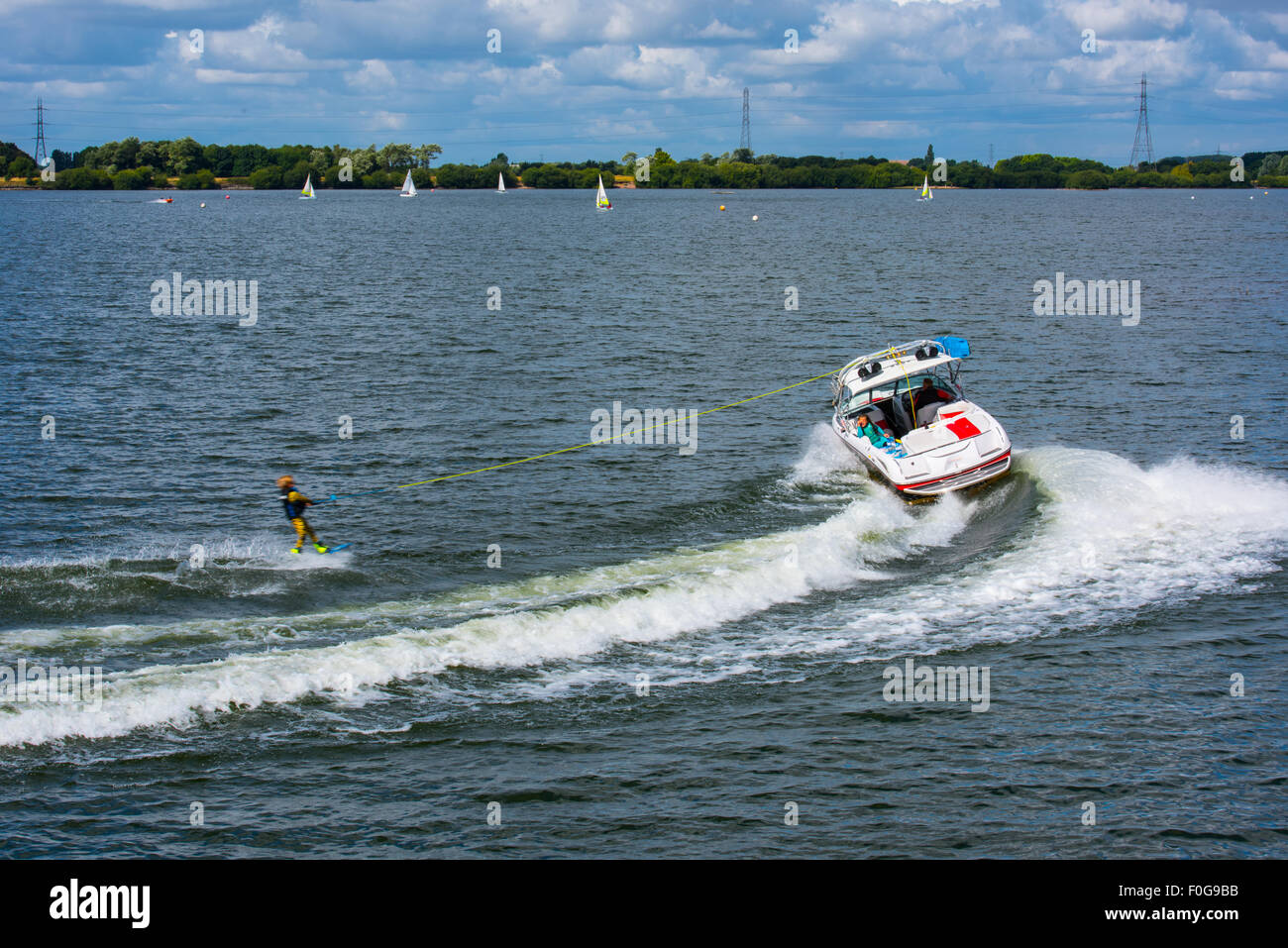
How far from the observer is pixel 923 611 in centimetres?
2042

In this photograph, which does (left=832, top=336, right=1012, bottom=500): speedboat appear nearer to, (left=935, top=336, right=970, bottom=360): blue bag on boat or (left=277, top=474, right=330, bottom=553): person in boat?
(left=935, top=336, right=970, bottom=360): blue bag on boat

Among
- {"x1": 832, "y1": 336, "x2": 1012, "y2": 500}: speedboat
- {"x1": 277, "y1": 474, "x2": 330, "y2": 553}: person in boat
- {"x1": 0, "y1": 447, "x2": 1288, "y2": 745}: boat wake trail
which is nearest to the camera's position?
{"x1": 0, "y1": 447, "x2": 1288, "y2": 745}: boat wake trail

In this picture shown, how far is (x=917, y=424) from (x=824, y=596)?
29.5 feet

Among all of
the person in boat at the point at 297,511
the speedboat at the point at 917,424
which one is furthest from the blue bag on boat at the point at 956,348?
the person in boat at the point at 297,511

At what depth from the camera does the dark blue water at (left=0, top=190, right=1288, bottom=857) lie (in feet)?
45.5

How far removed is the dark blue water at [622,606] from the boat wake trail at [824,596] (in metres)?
0.10

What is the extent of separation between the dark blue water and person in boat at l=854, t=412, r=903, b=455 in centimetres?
130

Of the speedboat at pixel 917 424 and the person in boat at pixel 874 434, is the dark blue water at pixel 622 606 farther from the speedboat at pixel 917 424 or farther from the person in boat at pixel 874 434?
the person in boat at pixel 874 434

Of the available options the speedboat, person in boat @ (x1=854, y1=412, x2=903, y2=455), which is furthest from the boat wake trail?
person in boat @ (x1=854, y1=412, x2=903, y2=455)
